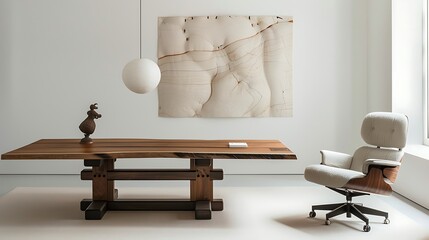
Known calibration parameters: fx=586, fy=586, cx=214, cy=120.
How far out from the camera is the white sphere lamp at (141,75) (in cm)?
436

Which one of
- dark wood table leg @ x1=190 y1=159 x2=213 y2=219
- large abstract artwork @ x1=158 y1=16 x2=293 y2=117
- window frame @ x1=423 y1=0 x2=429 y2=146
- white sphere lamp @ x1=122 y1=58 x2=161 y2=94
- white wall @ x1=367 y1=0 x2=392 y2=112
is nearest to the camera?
white sphere lamp @ x1=122 y1=58 x2=161 y2=94

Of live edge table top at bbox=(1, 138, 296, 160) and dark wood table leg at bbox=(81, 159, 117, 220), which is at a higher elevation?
live edge table top at bbox=(1, 138, 296, 160)

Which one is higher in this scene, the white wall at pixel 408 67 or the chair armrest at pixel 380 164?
the white wall at pixel 408 67

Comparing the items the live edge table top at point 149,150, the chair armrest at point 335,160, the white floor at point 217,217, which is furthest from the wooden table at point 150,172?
the chair armrest at point 335,160

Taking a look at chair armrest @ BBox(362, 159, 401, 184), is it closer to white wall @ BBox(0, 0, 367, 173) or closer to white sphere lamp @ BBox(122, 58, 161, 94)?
white sphere lamp @ BBox(122, 58, 161, 94)

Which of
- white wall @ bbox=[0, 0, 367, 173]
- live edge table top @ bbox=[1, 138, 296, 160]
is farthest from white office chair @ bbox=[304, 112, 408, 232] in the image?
white wall @ bbox=[0, 0, 367, 173]

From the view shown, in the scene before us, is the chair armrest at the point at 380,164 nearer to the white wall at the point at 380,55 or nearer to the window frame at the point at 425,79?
the window frame at the point at 425,79

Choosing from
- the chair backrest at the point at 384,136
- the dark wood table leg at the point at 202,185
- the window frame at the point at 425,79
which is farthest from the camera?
the window frame at the point at 425,79

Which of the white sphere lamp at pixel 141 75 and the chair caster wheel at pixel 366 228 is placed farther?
the chair caster wheel at pixel 366 228

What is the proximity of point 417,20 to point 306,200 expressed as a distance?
7.36 ft

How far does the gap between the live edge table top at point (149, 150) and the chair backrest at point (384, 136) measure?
766mm

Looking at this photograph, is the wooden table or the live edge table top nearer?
the live edge table top

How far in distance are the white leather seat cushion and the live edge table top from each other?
277 mm

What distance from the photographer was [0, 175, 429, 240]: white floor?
438cm
